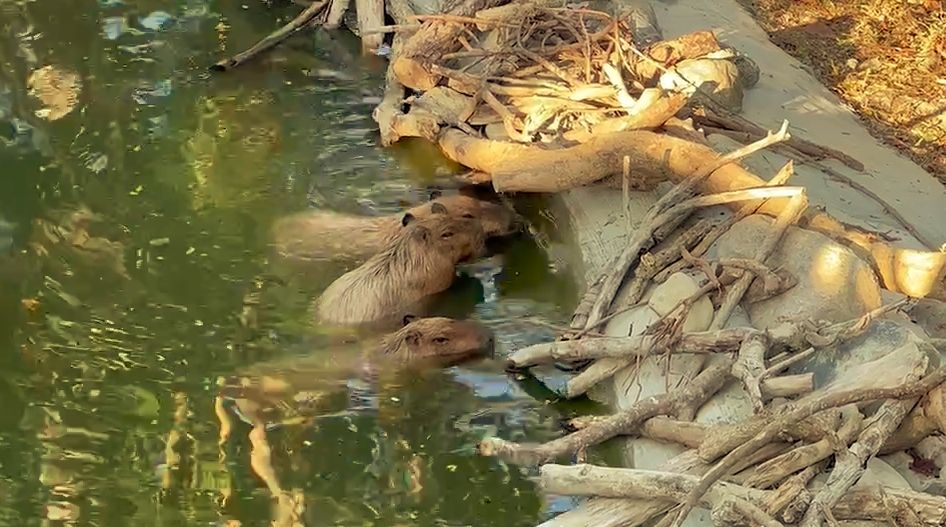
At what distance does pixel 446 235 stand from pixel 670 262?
1345 millimetres

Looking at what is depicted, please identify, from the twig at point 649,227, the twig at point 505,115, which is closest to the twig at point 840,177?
the twig at point 649,227

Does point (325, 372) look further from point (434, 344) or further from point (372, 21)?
point (372, 21)

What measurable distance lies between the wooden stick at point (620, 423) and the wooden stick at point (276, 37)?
4.56 meters

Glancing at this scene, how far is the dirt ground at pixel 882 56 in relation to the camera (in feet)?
24.8

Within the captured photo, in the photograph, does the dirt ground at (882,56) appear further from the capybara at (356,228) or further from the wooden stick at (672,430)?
the wooden stick at (672,430)

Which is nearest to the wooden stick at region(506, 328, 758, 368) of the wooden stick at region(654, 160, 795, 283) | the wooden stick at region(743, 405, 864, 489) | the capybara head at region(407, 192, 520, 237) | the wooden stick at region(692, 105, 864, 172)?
the wooden stick at region(654, 160, 795, 283)

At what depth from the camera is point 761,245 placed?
18.0 feet

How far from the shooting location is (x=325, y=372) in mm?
5680

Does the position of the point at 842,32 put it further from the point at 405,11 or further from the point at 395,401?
the point at 395,401

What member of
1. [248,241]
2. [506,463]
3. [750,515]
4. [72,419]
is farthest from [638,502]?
[248,241]

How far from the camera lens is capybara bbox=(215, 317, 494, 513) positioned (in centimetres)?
539

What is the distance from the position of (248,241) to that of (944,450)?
142 inches

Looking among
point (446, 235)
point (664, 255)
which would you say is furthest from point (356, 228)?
point (664, 255)

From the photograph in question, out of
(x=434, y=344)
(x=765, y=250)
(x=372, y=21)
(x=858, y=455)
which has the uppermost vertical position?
(x=858, y=455)
